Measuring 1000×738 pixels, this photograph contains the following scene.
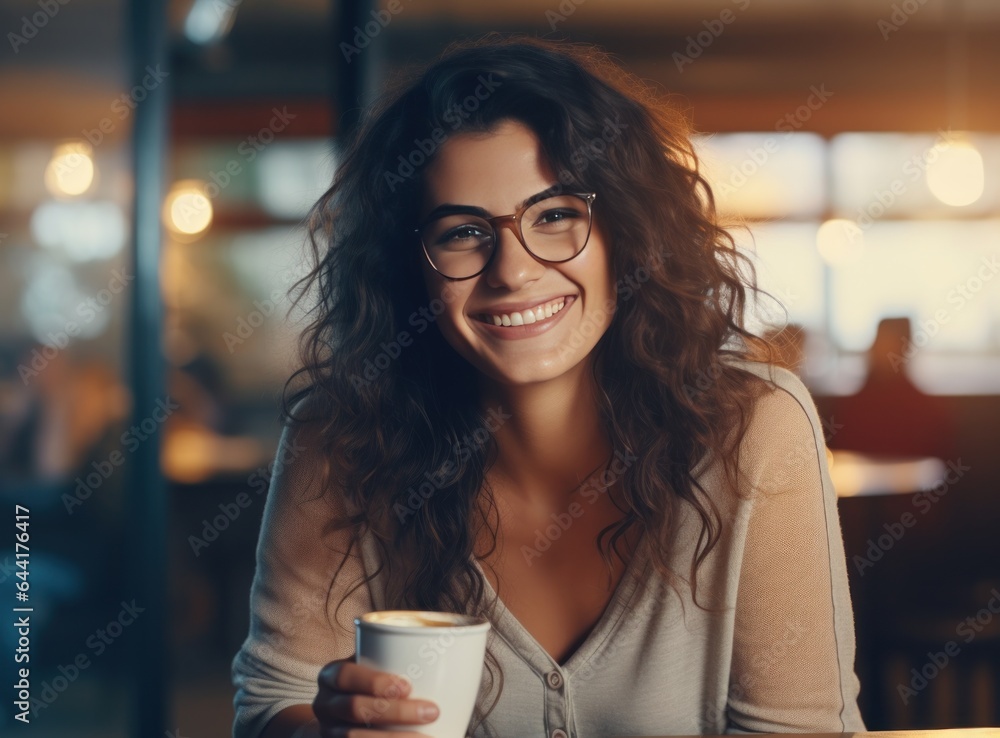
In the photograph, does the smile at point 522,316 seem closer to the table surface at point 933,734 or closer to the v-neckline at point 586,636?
the v-neckline at point 586,636

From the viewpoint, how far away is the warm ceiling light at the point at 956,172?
16.3ft

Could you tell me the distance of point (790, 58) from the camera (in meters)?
6.51

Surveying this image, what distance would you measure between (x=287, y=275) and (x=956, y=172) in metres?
4.06

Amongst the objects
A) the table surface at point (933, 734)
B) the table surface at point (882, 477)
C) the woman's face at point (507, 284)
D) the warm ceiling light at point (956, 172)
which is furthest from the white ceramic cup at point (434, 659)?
the warm ceiling light at point (956, 172)

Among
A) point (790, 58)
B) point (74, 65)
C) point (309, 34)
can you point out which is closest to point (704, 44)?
point (790, 58)

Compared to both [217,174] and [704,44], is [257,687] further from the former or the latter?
[704,44]

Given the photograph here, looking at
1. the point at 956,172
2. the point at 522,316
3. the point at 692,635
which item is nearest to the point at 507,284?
the point at 522,316

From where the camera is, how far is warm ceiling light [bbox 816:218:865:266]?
653 centimetres

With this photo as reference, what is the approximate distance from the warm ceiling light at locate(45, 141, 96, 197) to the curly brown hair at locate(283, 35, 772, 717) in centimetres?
245

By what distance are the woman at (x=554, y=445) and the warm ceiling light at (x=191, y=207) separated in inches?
200

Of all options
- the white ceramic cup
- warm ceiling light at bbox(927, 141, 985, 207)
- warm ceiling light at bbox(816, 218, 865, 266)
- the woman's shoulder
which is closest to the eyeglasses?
the woman's shoulder

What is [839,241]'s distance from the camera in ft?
21.6

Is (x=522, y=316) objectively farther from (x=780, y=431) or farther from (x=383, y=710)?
(x=383, y=710)

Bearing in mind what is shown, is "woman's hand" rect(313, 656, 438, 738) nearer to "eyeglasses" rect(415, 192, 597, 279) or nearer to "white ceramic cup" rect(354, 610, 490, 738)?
"white ceramic cup" rect(354, 610, 490, 738)
